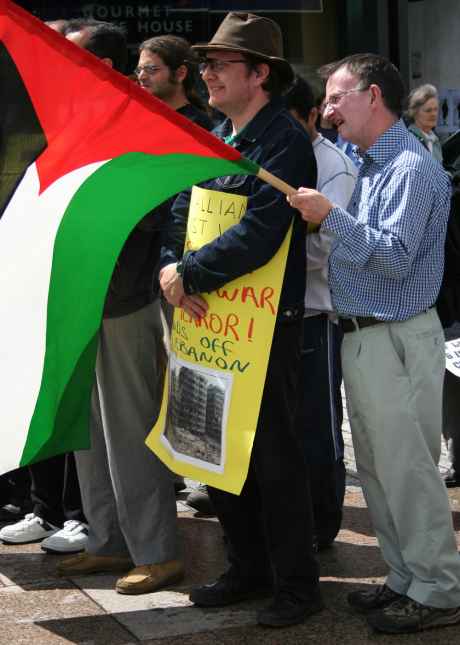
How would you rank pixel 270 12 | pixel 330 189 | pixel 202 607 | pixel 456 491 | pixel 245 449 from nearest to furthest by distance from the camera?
pixel 245 449 → pixel 202 607 → pixel 330 189 → pixel 456 491 → pixel 270 12

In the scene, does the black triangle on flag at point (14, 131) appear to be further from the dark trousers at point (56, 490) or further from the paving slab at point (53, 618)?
the dark trousers at point (56, 490)

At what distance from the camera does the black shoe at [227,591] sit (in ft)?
14.9

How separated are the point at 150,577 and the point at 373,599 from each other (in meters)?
0.88

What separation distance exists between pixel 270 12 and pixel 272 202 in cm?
788

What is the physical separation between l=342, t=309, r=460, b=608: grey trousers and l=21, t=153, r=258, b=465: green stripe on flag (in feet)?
2.77

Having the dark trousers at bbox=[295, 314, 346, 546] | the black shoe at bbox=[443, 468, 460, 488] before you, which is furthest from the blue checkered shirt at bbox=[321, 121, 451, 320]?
the black shoe at bbox=[443, 468, 460, 488]

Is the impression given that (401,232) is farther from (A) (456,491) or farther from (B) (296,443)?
(A) (456,491)

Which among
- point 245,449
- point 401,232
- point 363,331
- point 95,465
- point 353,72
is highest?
point 353,72

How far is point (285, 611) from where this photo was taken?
429cm

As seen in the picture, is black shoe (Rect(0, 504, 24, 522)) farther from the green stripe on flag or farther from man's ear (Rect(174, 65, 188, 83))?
man's ear (Rect(174, 65, 188, 83))

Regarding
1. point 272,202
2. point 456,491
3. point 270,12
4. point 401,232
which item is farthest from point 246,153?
point 270,12

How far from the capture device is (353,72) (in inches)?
162

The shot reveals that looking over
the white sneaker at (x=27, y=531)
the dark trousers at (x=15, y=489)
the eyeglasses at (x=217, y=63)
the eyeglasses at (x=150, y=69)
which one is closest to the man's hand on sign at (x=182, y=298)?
the eyeglasses at (x=217, y=63)

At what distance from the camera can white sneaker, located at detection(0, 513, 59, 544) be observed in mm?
5449
